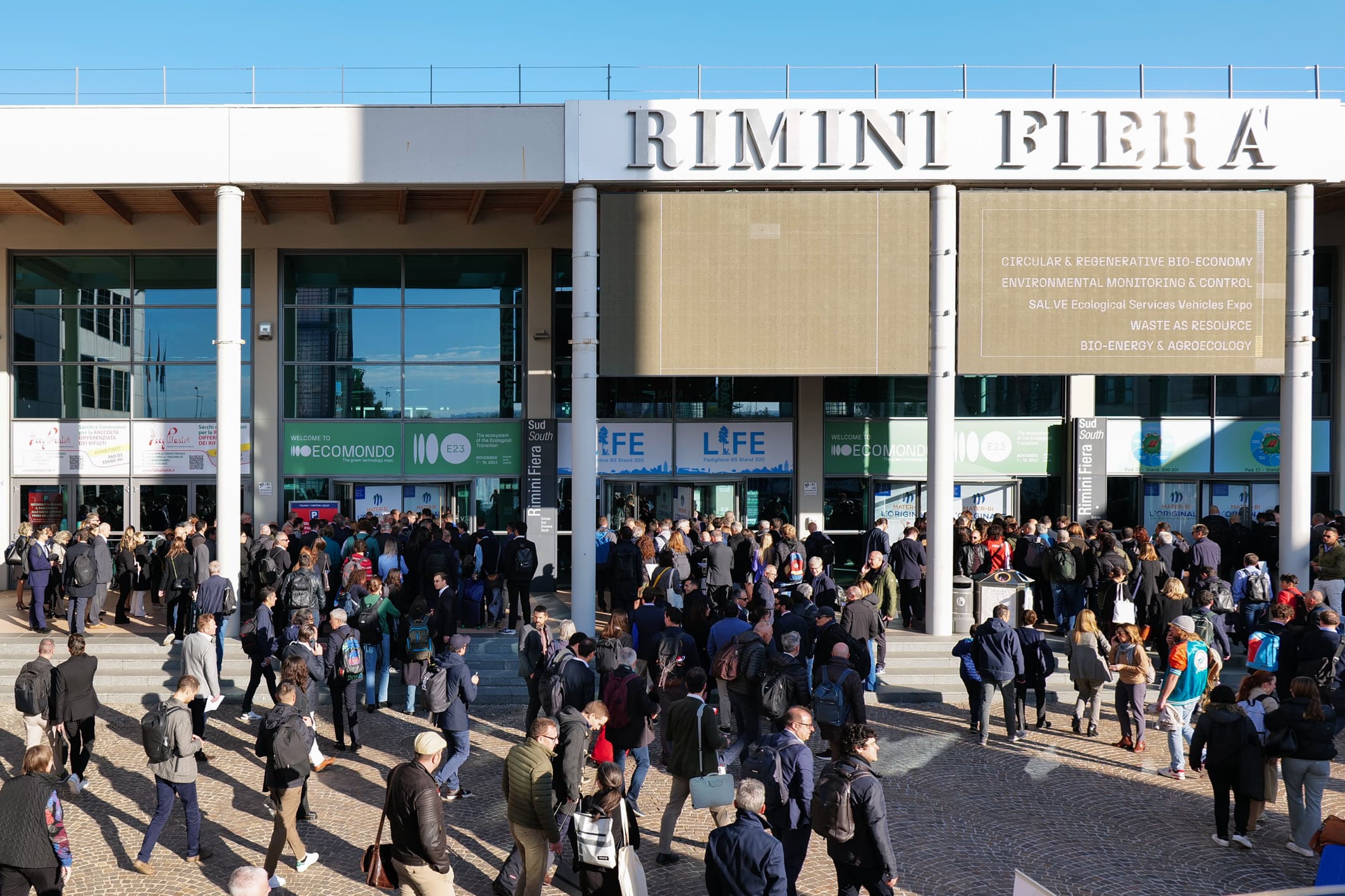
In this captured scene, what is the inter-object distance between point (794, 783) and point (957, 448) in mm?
13904

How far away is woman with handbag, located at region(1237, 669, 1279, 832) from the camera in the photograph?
817 centimetres

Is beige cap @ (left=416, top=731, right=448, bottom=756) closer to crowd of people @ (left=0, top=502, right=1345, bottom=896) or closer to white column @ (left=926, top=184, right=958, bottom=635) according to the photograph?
crowd of people @ (left=0, top=502, right=1345, bottom=896)

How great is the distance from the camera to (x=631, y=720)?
27.6 ft

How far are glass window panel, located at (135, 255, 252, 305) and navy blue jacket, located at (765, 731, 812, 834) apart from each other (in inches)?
616

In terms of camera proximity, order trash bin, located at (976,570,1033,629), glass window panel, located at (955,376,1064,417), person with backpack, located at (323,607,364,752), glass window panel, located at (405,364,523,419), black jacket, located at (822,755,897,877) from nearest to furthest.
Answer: black jacket, located at (822,755,897,877) < person with backpack, located at (323,607,364,752) < trash bin, located at (976,570,1033,629) < glass window panel, located at (405,364,523,419) < glass window panel, located at (955,376,1064,417)

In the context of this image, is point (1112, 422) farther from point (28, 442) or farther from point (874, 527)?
point (28, 442)

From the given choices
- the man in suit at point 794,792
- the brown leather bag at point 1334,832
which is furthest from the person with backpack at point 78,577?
the brown leather bag at point 1334,832

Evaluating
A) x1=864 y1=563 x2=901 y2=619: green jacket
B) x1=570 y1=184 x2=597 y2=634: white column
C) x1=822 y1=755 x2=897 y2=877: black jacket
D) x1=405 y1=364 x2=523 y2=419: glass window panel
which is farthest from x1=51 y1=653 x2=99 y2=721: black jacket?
x1=405 y1=364 x2=523 y2=419: glass window panel

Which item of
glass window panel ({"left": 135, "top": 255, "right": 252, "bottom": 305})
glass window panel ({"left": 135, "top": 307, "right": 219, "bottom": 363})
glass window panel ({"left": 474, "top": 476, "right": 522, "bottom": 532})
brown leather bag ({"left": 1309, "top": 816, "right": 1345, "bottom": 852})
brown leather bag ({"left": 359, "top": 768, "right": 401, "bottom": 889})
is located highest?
glass window panel ({"left": 135, "top": 255, "right": 252, "bottom": 305})

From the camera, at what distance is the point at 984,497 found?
1955 centimetres

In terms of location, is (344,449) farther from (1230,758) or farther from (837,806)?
(1230,758)

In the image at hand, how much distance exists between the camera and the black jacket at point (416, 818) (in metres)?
6.00

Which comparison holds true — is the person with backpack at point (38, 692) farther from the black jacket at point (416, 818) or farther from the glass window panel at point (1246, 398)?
the glass window panel at point (1246, 398)

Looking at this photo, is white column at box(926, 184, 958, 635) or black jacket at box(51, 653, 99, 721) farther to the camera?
white column at box(926, 184, 958, 635)
